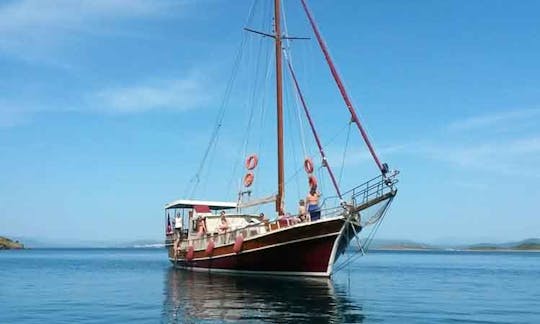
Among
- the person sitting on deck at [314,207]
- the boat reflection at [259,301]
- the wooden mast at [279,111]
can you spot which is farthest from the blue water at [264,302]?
the wooden mast at [279,111]

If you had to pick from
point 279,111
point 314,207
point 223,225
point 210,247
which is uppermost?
point 279,111

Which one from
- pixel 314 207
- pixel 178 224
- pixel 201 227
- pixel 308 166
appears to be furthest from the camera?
pixel 178 224

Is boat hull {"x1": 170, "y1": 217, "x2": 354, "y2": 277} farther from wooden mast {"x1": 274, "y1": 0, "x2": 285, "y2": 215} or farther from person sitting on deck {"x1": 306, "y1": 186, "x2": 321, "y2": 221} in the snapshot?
wooden mast {"x1": 274, "y1": 0, "x2": 285, "y2": 215}

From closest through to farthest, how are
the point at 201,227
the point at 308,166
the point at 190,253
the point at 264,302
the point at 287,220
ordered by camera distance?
1. the point at 264,302
2. the point at 308,166
3. the point at 287,220
4. the point at 201,227
5. the point at 190,253

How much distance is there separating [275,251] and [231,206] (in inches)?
773

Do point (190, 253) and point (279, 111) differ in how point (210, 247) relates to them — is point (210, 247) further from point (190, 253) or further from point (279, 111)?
point (279, 111)

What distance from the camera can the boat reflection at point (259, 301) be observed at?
23.4m

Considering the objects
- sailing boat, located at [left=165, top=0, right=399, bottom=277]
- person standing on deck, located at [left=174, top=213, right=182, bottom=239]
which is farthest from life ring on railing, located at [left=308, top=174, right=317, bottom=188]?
person standing on deck, located at [left=174, top=213, right=182, bottom=239]

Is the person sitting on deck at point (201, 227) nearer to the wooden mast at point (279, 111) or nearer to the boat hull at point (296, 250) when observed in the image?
the boat hull at point (296, 250)

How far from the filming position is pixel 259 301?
2828 cm

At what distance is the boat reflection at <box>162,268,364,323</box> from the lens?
76.9 feet

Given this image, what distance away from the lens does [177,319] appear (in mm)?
22969

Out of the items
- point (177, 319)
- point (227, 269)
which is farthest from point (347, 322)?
point (227, 269)

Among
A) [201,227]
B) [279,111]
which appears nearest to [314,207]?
[279,111]
